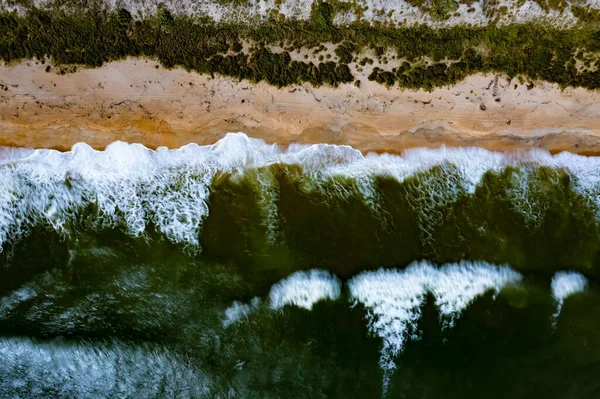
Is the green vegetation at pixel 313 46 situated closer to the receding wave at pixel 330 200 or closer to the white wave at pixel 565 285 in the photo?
the receding wave at pixel 330 200

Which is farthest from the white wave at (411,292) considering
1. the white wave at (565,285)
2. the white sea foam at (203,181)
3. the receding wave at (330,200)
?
→ the white sea foam at (203,181)

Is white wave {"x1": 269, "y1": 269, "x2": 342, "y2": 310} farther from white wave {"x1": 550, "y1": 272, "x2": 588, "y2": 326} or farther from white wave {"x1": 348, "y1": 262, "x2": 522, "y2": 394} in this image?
white wave {"x1": 550, "y1": 272, "x2": 588, "y2": 326}

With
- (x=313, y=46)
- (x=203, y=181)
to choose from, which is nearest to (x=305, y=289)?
(x=203, y=181)

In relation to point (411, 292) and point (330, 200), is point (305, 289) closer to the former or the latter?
point (330, 200)

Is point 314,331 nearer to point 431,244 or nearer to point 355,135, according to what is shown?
point 431,244

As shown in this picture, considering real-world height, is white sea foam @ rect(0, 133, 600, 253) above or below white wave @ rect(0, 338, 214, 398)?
above

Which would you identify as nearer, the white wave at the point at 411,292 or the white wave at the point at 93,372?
the white wave at the point at 93,372

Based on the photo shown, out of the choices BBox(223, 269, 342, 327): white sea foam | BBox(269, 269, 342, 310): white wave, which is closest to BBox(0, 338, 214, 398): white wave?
BBox(223, 269, 342, 327): white sea foam
